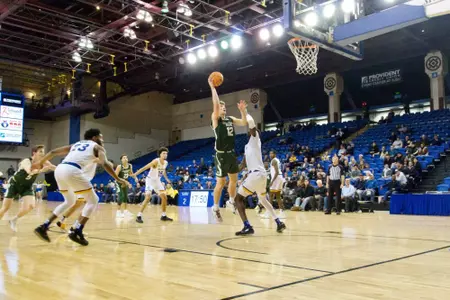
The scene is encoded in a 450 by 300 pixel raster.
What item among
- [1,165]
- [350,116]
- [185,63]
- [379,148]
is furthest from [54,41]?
[350,116]

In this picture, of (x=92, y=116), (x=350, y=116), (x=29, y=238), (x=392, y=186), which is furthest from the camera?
(x=92, y=116)

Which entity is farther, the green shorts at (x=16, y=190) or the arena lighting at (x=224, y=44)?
the arena lighting at (x=224, y=44)

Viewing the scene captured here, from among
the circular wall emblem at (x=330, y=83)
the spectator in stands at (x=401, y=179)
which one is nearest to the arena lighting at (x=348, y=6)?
the spectator in stands at (x=401, y=179)

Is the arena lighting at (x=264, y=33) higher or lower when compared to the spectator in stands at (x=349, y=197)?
higher

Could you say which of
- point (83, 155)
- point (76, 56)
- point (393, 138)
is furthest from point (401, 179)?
point (76, 56)

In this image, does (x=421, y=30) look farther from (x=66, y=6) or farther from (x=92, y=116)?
(x=92, y=116)

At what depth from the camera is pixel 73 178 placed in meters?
5.46

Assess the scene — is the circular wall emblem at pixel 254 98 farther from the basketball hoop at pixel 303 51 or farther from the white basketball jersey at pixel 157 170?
the white basketball jersey at pixel 157 170

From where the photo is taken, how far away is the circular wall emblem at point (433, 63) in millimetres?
21672

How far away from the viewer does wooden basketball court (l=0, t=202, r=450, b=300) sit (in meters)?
2.96

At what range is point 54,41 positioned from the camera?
2166 centimetres

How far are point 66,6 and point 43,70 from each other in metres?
12.1

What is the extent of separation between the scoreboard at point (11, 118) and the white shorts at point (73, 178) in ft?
78.3

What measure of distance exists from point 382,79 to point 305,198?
12.9 m
